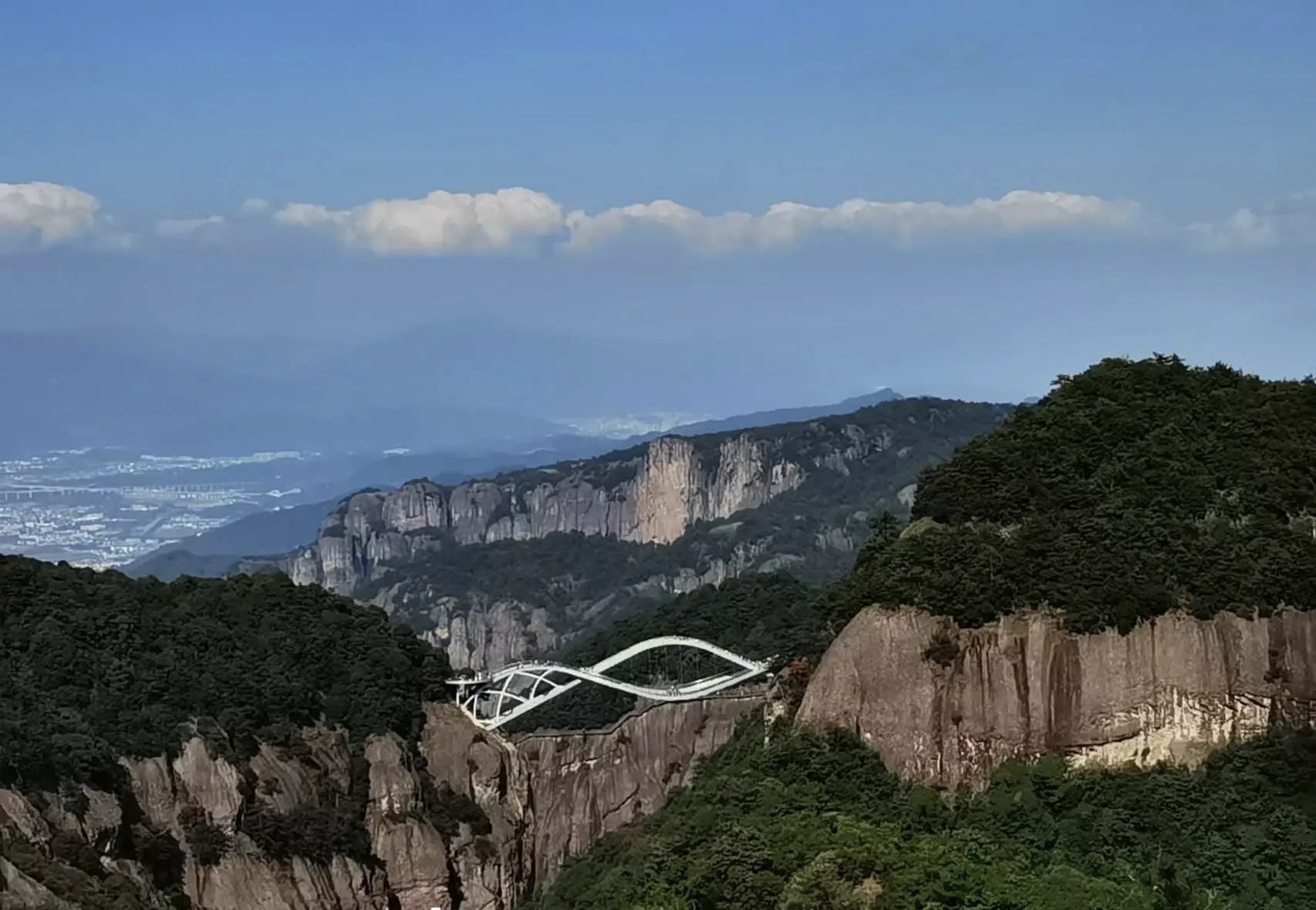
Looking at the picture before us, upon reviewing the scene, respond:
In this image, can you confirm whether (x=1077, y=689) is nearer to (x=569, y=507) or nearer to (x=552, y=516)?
(x=569, y=507)

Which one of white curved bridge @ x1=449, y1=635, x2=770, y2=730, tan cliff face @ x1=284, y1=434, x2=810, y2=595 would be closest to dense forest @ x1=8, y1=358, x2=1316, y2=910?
white curved bridge @ x1=449, y1=635, x2=770, y2=730

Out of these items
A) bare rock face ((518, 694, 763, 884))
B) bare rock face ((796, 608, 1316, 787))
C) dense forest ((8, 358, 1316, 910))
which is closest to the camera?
dense forest ((8, 358, 1316, 910))

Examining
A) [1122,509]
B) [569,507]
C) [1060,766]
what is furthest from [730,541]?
[1060,766]

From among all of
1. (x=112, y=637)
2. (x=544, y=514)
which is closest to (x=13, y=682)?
(x=112, y=637)

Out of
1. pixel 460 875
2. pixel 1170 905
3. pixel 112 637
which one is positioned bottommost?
pixel 460 875

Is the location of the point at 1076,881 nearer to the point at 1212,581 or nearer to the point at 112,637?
the point at 1212,581

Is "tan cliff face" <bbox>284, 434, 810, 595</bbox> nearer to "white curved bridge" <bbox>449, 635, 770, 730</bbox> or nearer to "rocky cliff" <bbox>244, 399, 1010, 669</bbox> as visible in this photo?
"rocky cliff" <bbox>244, 399, 1010, 669</bbox>
